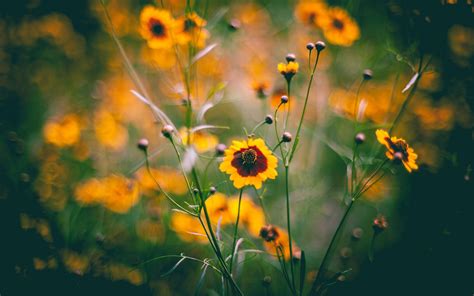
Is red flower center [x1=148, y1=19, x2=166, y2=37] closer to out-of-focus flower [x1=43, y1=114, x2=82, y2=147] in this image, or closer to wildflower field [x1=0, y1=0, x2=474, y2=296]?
wildflower field [x1=0, y1=0, x2=474, y2=296]

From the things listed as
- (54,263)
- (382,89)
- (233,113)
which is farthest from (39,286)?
(382,89)

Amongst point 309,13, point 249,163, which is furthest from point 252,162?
point 309,13

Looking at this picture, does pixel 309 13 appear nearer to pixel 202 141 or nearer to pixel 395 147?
pixel 202 141

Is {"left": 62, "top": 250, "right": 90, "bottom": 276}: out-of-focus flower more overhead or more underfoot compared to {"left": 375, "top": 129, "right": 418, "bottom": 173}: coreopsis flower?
more underfoot

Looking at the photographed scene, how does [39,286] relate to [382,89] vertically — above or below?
below

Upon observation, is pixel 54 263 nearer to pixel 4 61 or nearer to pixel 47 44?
pixel 4 61

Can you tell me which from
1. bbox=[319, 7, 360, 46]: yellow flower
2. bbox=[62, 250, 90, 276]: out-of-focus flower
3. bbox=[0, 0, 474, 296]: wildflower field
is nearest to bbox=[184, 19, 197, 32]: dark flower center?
bbox=[0, 0, 474, 296]: wildflower field

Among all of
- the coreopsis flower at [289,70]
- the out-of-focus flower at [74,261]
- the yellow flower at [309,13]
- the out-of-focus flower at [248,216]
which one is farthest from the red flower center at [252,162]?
the yellow flower at [309,13]
